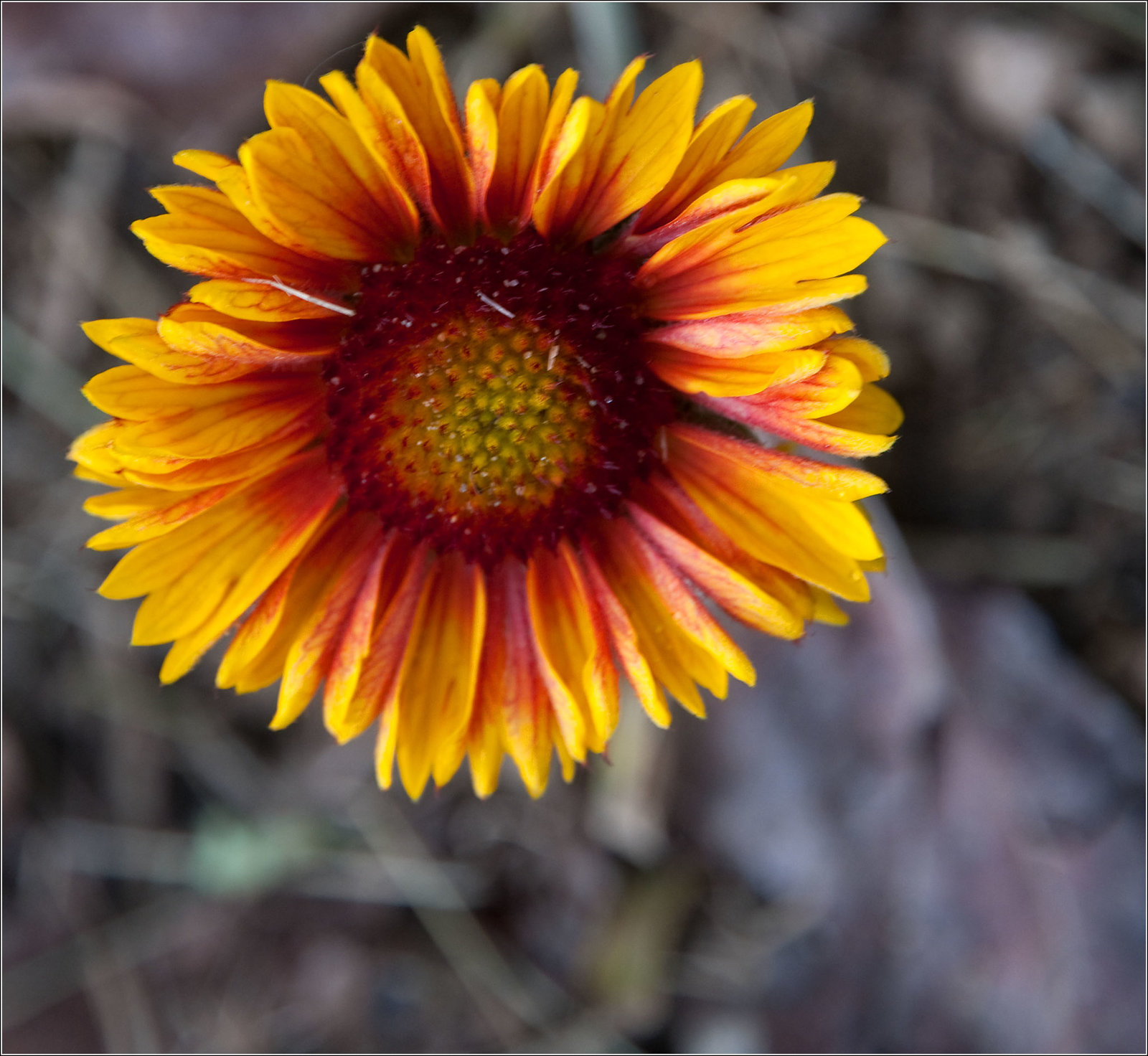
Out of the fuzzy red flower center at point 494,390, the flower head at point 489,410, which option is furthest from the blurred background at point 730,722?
the fuzzy red flower center at point 494,390

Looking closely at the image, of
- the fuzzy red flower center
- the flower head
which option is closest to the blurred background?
the flower head

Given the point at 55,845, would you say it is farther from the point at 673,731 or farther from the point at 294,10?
the point at 294,10

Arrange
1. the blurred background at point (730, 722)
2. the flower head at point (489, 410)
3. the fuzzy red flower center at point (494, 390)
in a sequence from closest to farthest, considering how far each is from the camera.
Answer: the flower head at point (489, 410) → the fuzzy red flower center at point (494, 390) → the blurred background at point (730, 722)

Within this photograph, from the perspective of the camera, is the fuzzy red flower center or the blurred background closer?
the fuzzy red flower center

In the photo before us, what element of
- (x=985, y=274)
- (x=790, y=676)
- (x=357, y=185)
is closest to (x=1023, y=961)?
(x=790, y=676)

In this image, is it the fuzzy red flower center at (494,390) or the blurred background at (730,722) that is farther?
the blurred background at (730,722)

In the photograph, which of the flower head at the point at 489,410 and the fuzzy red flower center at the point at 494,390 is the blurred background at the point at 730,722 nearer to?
the flower head at the point at 489,410

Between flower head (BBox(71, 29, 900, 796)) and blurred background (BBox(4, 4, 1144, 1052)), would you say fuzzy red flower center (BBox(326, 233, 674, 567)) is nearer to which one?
flower head (BBox(71, 29, 900, 796))
